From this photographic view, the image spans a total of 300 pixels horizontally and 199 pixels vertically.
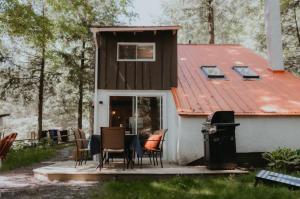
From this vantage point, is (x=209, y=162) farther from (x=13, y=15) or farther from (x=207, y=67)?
(x=13, y=15)

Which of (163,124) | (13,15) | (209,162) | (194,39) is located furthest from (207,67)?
(194,39)

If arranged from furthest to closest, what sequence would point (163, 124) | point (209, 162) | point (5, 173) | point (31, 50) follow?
point (31, 50) → point (163, 124) → point (5, 173) → point (209, 162)

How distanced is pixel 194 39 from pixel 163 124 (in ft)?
52.1

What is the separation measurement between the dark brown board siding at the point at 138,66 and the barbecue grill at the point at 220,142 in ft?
9.36

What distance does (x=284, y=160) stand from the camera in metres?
9.16

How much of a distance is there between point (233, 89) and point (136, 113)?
346 centimetres

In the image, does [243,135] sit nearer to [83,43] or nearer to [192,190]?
[192,190]

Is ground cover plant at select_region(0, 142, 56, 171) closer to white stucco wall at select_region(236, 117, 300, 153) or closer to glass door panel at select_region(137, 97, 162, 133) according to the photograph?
glass door panel at select_region(137, 97, 162, 133)

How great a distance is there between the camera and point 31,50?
21844mm

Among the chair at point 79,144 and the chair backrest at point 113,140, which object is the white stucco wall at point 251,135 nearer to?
the chair backrest at point 113,140

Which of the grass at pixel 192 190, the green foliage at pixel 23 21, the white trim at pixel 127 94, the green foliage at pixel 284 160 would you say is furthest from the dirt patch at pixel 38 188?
the green foliage at pixel 23 21

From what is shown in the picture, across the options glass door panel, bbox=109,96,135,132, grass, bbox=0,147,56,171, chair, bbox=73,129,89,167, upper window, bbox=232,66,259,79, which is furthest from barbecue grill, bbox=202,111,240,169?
grass, bbox=0,147,56,171

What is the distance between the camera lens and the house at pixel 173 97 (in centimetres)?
1039

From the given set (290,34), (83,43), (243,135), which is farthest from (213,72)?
(83,43)
